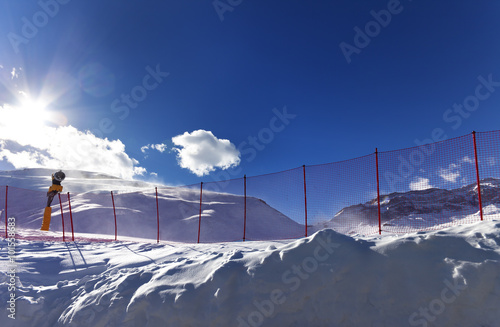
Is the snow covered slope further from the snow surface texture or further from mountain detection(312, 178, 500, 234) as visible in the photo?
the snow surface texture

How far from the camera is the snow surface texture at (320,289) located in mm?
3109

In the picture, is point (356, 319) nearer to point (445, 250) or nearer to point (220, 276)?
point (445, 250)

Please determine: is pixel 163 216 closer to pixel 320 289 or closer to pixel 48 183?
pixel 320 289

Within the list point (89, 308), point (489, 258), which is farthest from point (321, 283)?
point (89, 308)

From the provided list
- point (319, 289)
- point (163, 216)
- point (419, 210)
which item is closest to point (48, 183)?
point (163, 216)

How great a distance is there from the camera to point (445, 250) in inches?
137

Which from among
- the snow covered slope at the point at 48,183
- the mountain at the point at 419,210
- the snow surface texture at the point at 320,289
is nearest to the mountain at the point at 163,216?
the snow covered slope at the point at 48,183

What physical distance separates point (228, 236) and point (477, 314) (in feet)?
52.5

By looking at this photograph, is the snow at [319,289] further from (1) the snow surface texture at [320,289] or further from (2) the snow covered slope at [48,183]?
(2) the snow covered slope at [48,183]

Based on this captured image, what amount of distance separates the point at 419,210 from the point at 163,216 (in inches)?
604

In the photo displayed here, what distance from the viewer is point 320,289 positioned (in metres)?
3.47

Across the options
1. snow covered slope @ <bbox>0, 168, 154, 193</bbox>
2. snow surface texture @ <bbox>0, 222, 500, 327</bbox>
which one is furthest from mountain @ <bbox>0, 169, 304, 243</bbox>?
snow surface texture @ <bbox>0, 222, 500, 327</bbox>

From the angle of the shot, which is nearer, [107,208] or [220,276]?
[220,276]

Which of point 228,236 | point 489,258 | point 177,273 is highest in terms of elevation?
point 489,258
